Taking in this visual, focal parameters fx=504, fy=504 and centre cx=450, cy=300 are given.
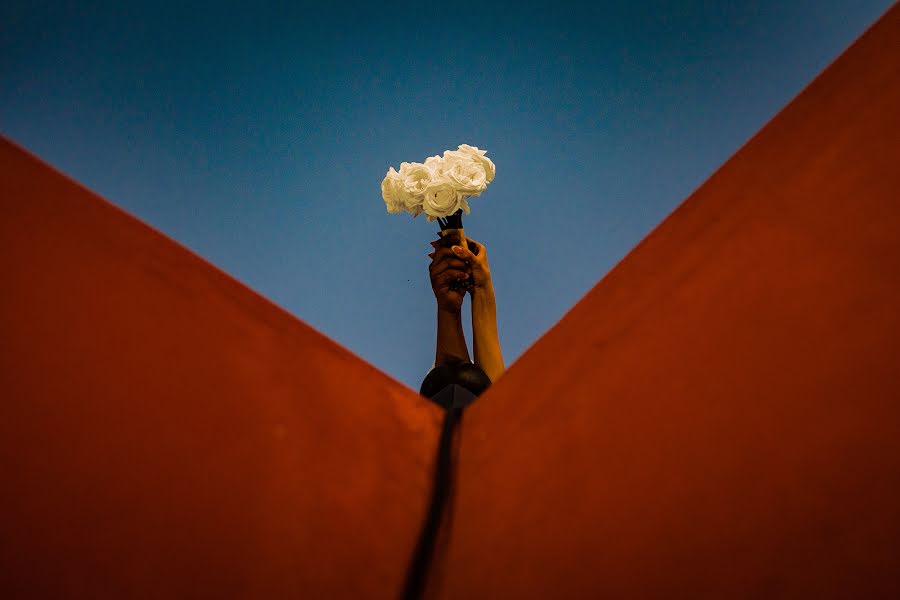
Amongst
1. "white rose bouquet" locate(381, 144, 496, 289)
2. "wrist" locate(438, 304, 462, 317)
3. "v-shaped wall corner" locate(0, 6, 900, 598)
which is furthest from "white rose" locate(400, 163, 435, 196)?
"v-shaped wall corner" locate(0, 6, 900, 598)

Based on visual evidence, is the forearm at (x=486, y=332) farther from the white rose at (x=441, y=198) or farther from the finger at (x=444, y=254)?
the white rose at (x=441, y=198)

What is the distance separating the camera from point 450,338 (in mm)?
1669

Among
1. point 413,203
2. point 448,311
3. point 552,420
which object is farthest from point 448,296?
point 552,420

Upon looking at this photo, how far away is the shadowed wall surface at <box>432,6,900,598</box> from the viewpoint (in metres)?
0.22

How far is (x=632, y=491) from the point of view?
0.27m

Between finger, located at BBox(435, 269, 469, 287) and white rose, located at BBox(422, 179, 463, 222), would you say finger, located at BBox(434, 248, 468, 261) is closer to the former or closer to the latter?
finger, located at BBox(435, 269, 469, 287)

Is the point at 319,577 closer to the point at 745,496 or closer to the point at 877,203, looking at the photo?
the point at 745,496

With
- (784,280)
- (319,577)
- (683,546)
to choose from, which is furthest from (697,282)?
(319,577)

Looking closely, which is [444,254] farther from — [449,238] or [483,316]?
[483,316]

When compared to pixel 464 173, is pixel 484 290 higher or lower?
lower

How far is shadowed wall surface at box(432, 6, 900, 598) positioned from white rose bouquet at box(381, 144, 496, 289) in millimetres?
1260

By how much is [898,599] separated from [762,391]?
0.09 m

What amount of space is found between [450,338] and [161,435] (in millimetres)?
1422

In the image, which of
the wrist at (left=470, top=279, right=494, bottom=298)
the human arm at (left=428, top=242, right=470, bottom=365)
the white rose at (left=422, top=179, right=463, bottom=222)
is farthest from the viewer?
the wrist at (left=470, top=279, right=494, bottom=298)
